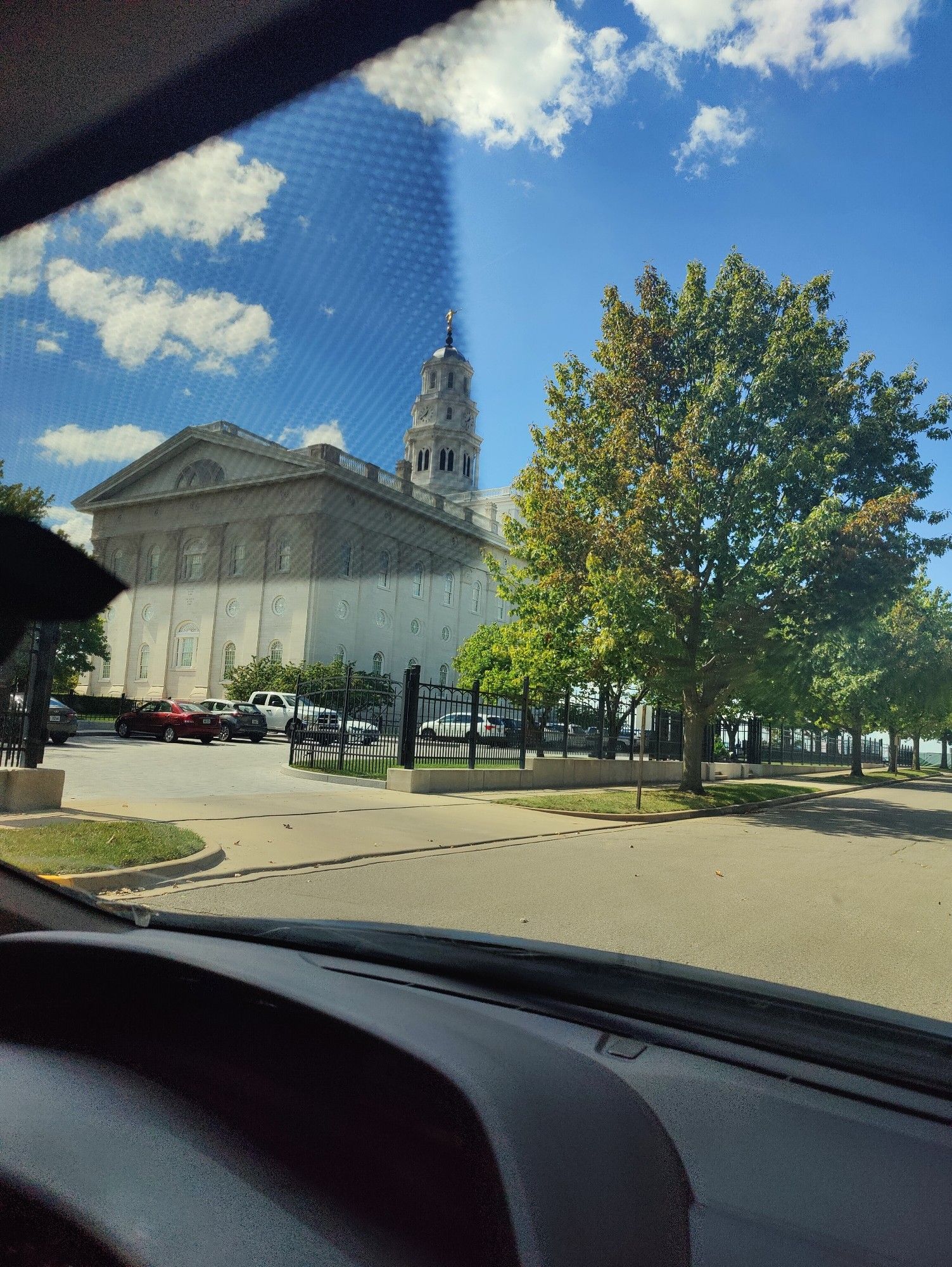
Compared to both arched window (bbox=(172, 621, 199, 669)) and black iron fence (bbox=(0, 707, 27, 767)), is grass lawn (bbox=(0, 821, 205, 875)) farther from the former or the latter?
black iron fence (bbox=(0, 707, 27, 767))

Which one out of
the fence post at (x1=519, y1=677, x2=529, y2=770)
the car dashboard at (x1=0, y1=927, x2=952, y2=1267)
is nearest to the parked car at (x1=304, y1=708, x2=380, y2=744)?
the fence post at (x1=519, y1=677, x2=529, y2=770)

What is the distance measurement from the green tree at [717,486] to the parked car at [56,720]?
7835 mm

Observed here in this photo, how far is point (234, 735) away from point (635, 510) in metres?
15.5

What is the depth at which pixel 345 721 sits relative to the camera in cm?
1711

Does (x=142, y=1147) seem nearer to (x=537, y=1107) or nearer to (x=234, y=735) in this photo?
(x=537, y=1107)

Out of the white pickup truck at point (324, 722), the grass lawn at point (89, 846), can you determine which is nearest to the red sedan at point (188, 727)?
the white pickup truck at point (324, 722)

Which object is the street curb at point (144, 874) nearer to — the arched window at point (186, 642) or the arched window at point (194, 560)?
the arched window at point (186, 642)

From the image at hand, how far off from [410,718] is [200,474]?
14.1m

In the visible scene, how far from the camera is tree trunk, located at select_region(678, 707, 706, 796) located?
1942cm

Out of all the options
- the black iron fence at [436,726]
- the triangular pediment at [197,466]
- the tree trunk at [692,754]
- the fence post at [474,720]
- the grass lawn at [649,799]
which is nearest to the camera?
the triangular pediment at [197,466]

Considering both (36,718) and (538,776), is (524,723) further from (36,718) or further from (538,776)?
(36,718)

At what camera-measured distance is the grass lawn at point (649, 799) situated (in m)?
14.5

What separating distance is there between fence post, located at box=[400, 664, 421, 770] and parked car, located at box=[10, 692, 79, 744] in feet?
20.1

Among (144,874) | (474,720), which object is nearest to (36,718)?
(144,874)
